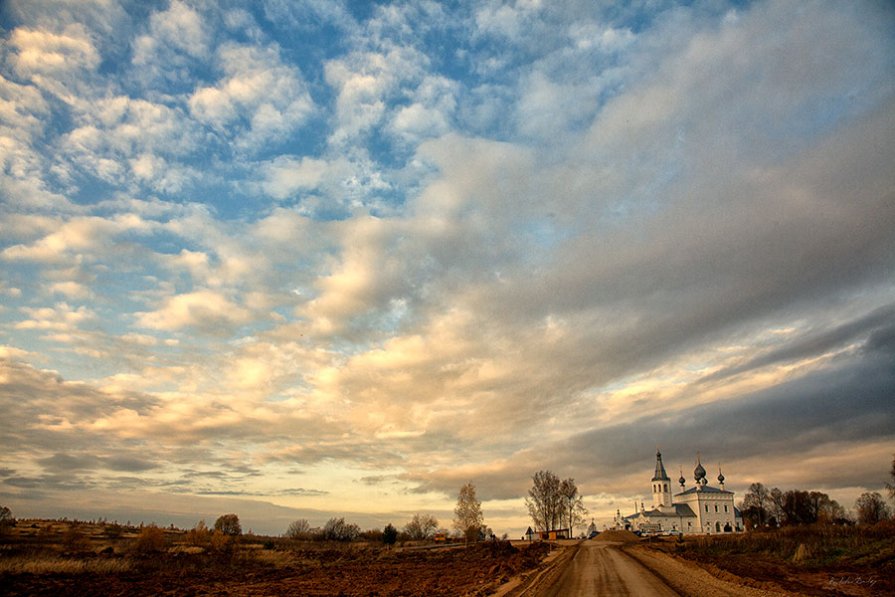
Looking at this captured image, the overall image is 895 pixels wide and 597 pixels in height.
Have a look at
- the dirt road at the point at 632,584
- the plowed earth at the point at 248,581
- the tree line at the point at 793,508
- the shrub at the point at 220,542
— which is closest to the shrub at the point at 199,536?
the shrub at the point at 220,542

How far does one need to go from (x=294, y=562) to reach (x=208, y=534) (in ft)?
104

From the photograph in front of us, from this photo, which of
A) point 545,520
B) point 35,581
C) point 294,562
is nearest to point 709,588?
point 35,581

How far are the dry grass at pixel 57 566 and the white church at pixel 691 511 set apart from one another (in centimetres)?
14642

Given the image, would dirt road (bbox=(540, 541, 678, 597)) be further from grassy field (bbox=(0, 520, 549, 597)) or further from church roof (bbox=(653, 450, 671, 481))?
church roof (bbox=(653, 450, 671, 481))

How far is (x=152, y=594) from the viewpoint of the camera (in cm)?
2659

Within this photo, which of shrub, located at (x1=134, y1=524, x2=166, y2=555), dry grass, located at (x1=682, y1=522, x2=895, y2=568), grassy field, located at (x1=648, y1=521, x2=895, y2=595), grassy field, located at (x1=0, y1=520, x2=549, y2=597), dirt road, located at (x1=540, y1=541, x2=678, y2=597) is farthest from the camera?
shrub, located at (x1=134, y1=524, x2=166, y2=555)

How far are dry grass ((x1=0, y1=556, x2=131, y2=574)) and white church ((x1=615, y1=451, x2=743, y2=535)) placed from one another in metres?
146

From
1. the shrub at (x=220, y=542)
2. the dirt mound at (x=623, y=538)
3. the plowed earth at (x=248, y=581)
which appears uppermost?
the plowed earth at (x=248, y=581)

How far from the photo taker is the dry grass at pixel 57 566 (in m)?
32.3

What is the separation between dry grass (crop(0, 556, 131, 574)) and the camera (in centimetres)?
3228

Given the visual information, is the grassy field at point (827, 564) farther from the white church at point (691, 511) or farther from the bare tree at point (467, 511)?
the white church at point (691, 511)

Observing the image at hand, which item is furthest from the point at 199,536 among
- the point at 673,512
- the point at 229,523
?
the point at 673,512

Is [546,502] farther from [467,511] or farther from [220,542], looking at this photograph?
[220,542]

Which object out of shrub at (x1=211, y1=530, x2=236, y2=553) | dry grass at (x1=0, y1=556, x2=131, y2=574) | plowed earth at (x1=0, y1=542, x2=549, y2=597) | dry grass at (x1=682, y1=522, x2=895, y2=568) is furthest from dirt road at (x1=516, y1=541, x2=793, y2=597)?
shrub at (x1=211, y1=530, x2=236, y2=553)
